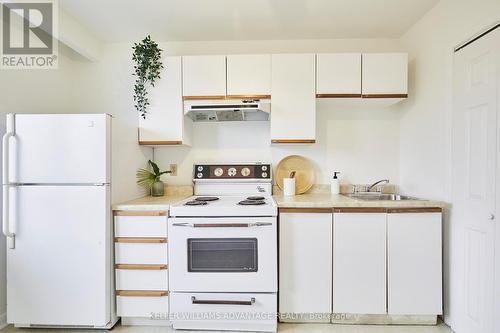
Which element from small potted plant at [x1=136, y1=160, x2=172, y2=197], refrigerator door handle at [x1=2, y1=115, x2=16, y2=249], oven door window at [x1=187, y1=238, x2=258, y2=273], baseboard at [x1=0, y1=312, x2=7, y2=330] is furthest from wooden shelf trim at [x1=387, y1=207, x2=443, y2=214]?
baseboard at [x1=0, y1=312, x2=7, y2=330]

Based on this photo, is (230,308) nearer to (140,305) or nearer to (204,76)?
(140,305)

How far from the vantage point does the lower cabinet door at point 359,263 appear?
1.97m

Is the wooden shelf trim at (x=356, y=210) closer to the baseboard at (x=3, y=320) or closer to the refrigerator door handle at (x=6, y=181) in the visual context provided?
the refrigerator door handle at (x=6, y=181)

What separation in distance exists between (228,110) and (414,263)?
1.92m

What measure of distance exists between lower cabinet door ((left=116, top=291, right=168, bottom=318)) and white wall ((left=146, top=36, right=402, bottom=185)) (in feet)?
3.65

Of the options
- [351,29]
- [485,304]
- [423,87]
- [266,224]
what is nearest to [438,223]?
[485,304]

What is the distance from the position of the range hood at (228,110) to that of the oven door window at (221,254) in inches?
42.3

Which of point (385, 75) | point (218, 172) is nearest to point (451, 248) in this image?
point (385, 75)

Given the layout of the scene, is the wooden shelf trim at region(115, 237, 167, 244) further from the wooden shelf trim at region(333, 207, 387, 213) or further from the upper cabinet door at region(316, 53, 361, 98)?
the upper cabinet door at region(316, 53, 361, 98)


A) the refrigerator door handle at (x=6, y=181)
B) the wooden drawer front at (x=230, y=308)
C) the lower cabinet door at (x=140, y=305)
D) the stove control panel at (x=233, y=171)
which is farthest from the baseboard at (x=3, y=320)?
the stove control panel at (x=233, y=171)

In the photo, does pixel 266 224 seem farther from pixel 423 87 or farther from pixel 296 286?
pixel 423 87

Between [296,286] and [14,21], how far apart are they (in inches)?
119

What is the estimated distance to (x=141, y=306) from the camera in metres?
1.96

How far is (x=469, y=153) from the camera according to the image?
177 centimetres
